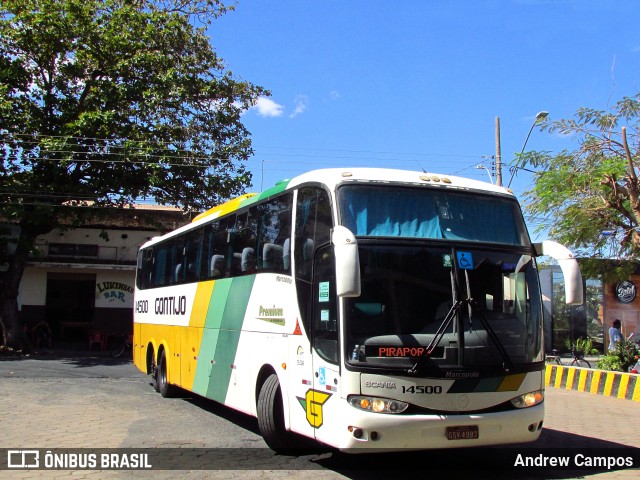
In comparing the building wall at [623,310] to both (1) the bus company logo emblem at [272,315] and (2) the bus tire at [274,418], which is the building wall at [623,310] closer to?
(1) the bus company logo emblem at [272,315]

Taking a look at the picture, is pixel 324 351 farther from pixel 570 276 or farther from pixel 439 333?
pixel 570 276

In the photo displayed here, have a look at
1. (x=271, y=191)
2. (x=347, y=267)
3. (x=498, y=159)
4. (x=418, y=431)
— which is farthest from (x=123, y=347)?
(x=347, y=267)

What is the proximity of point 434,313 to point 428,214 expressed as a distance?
1092mm

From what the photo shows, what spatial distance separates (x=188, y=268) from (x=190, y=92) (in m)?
12.5

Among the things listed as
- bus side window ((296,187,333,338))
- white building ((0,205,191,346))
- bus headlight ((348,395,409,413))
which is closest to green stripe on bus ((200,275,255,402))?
bus side window ((296,187,333,338))

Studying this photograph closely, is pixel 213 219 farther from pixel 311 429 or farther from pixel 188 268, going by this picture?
pixel 311 429

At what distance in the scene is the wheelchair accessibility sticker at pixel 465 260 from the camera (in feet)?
21.0

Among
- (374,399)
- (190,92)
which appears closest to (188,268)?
(374,399)

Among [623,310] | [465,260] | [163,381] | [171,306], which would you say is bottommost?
[163,381]

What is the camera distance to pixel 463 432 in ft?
19.8

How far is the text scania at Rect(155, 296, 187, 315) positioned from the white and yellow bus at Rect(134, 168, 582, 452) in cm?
378

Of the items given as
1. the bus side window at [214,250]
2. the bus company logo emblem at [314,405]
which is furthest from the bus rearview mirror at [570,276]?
the bus side window at [214,250]

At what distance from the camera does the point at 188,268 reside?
11.4 meters

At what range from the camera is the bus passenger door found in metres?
6.14
